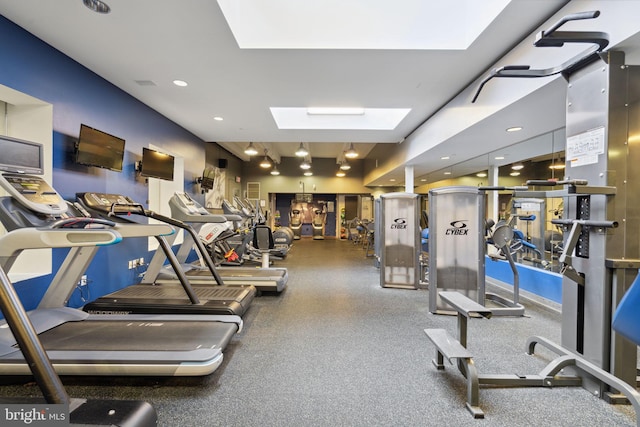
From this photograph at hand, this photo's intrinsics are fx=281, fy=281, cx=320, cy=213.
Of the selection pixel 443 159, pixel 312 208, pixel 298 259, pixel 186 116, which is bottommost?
pixel 298 259

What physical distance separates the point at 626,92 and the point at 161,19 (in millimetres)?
3731

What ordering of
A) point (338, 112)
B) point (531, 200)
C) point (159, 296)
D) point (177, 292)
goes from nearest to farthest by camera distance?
1. point (159, 296)
2. point (177, 292)
3. point (531, 200)
4. point (338, 112)

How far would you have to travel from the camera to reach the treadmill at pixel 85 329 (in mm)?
1636

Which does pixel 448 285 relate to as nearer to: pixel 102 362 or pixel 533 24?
pixel 533 24

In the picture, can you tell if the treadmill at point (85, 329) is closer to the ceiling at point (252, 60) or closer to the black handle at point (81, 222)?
the black handle at point (81, 222)

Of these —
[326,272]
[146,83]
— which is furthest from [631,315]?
[146,83]

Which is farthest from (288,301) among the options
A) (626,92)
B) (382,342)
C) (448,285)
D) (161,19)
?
(626,92)

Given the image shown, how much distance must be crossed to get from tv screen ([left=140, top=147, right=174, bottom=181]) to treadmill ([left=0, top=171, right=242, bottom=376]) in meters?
2.40

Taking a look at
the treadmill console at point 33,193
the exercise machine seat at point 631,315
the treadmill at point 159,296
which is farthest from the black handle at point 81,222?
the exercise machine seat at point 631,315

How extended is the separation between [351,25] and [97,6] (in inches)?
94.4

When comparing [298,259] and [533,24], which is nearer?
[533,24]

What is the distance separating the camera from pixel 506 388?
2.06m

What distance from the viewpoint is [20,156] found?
6.72 feet

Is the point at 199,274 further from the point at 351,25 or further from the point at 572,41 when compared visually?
the point at 572,41
